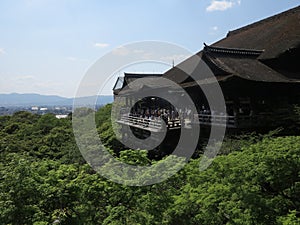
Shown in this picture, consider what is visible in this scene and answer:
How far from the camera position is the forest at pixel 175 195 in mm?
6156

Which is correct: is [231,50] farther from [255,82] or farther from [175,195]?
[175,195]

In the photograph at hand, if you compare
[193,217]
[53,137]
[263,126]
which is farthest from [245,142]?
[53,137]

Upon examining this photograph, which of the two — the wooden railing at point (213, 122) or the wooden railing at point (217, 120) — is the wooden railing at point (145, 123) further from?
the wooden railing at point (217, 120)

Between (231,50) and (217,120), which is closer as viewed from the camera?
(217,120)

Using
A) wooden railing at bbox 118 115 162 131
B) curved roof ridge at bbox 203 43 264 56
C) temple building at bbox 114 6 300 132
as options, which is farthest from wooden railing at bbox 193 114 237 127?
curved roof ridge at bbox 203 43 264 56

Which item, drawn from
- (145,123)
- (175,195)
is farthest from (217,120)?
(175,195)

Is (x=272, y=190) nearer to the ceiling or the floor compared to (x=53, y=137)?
nearer to the ceiling

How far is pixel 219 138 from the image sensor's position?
43.8 ft

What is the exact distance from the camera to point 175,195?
291 inches

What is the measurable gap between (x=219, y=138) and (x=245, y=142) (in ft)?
6.22

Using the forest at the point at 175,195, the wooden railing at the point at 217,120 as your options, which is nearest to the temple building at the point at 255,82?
the wooden railing at the point at 217,120

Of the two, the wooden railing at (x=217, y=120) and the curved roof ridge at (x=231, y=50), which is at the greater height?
the curved roof ridge at (x=231, y=50)

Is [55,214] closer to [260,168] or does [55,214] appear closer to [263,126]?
[260,168]

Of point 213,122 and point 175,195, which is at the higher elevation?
point 213,122
